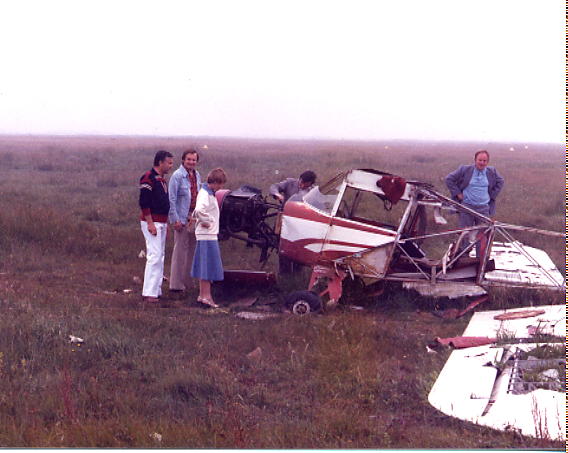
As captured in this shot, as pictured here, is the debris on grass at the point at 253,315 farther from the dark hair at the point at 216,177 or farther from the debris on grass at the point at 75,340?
the debris on grass at the point at 75,340

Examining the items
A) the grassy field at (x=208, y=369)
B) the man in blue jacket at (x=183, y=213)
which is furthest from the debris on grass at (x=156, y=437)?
the man in blue jacket at (x=183, y=213)

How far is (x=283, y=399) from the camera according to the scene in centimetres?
532

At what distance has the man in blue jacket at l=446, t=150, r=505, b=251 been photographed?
29.3 ft

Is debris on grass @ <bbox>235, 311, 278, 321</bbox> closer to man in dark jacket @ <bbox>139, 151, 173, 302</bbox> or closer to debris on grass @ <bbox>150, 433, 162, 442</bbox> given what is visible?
man in dark jacket @ <bbox>139, 151, 173, 302</bbox>

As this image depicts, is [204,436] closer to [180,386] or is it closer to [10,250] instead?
[180,386]

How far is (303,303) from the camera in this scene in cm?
759

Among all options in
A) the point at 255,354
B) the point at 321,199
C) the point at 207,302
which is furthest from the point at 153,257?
the point at 255,354

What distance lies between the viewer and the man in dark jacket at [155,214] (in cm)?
778

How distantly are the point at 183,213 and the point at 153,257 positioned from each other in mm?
733

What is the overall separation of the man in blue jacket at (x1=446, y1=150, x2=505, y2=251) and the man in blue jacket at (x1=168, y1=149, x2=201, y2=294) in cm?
359

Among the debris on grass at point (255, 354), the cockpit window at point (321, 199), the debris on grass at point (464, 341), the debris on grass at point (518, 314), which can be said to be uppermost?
the cockpit window at point (321, 199)

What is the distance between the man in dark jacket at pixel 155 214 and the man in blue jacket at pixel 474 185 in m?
3.98

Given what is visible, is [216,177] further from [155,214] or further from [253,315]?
[253,315]

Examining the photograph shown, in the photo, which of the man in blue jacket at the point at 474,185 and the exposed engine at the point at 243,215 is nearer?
the exposed engine at the point at 243,215
